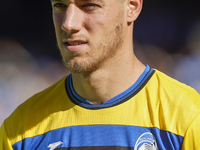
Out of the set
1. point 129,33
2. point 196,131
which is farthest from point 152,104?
point 129,33

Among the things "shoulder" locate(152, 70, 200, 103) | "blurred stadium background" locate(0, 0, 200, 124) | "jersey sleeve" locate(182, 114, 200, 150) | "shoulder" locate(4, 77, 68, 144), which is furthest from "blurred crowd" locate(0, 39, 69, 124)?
"jersey sleeve" locate(182, 114, 200, 150)

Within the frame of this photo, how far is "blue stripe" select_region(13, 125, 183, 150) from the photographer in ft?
4.08

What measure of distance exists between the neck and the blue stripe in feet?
0.55

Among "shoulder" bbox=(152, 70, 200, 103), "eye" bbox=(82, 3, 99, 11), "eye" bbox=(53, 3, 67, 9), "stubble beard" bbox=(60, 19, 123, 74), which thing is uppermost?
"eye" bbox=(53, 3, 67, 9)

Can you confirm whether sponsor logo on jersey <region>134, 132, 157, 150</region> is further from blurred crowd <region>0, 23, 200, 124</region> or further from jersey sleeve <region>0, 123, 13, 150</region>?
Answer: blurred crowd <region>0, 23, 200, 124</region>

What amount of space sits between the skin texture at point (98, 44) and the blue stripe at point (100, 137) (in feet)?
0.56

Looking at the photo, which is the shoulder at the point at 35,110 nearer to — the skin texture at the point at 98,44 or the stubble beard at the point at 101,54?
the skin texture at the point at 98,44

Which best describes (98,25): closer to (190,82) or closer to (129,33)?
(129,33)

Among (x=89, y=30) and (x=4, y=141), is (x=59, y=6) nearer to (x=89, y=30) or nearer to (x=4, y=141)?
(x=89, y=30)

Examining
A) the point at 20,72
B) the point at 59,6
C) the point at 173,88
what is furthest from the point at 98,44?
the point at 20,72

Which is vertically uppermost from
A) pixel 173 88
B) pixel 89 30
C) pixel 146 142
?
pixel 89 30

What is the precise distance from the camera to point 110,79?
4.69 ft

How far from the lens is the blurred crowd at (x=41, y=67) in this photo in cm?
374

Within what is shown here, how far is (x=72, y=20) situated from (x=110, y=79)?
14.0 inches
